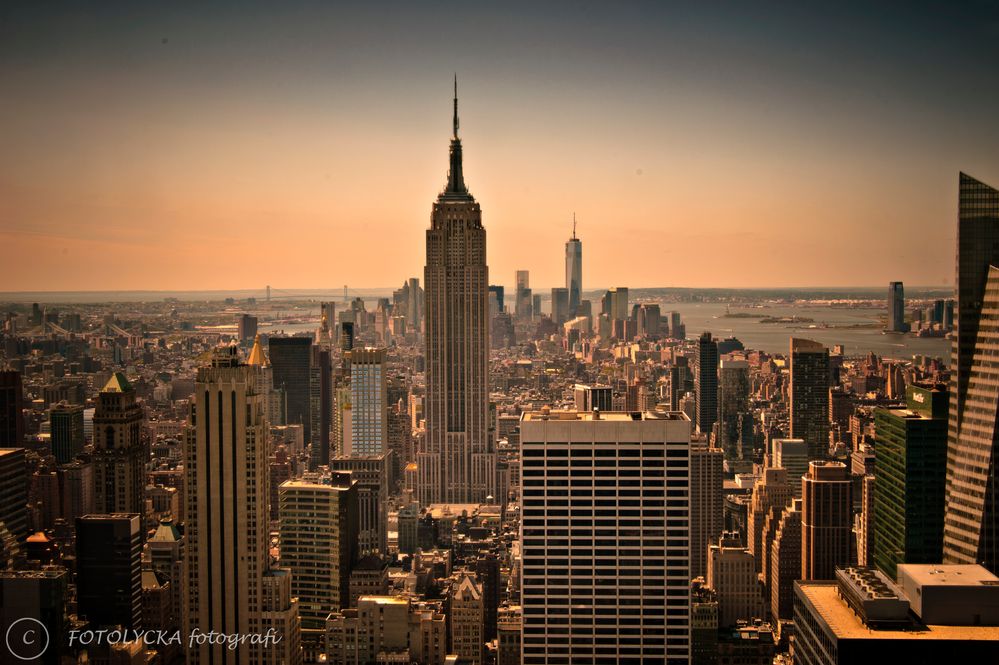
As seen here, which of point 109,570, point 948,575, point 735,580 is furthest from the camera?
point 735,580

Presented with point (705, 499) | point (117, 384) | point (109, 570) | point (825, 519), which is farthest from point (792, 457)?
point (109, 570)

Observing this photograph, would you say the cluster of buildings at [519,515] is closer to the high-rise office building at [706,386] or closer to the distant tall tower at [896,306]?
the distant tall tower at [896,306]

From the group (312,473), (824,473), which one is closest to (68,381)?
(312,473)

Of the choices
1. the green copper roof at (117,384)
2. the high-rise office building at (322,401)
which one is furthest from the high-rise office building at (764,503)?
the green copper roof at (117,384)

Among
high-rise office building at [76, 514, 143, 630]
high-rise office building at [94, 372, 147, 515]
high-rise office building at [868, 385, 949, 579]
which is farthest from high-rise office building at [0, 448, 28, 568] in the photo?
high-rise office building at [868, 385, 949, 579]

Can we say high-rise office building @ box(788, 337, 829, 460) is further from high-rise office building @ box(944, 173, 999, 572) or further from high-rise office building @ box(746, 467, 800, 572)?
high-rise office building @ box(944, 173, 999, 572)

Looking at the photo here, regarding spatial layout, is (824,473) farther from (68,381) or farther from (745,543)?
(68,381)

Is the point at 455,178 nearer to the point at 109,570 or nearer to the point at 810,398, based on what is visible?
the point at 810,398
